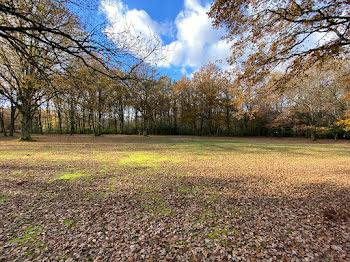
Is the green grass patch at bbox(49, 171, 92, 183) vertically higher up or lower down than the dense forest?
lower down

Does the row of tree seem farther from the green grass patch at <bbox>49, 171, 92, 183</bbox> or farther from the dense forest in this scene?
the green grass patch at <bbox>49, 171, 92, 183</bbox>

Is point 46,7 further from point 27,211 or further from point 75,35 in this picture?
point 27,211

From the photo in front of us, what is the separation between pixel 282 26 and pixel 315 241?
565 cm

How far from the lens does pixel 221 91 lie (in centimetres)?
3178

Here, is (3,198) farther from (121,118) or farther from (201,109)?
(121,118)

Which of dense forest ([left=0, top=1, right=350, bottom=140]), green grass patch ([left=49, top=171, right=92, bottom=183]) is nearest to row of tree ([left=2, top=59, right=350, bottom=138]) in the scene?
dense forest ([left=0, top=1, right=350, bottom=140])

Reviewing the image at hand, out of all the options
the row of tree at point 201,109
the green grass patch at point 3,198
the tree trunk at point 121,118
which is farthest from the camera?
the tree trunk at point 121,118

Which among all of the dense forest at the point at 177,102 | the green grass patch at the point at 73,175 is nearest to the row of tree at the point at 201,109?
the dense forest at the point at 177,102

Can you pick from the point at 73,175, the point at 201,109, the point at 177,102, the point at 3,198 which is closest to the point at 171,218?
the point at 3,198

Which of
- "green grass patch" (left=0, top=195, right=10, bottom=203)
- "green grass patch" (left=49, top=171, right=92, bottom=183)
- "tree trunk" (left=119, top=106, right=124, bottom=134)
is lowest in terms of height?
"green grass patch" (left=49, top=171, right=92, bottom=183)

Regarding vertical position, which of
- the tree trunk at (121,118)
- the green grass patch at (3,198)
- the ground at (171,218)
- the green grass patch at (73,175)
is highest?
the tree trunk at (121,118)

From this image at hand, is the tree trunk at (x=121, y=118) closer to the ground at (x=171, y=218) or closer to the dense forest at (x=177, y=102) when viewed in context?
the dense forest at (x=177, y=102)

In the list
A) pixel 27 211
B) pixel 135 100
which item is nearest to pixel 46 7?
pixel 27 211

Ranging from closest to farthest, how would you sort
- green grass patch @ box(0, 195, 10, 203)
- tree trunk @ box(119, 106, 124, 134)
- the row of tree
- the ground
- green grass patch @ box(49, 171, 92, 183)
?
the ground < green grass patch @ box(0, 195, 10, 203) < green grass patch @ box(49, 171, 92, 183) < the row of tree < tree trunk @ box(119, 106, 124, 134)
